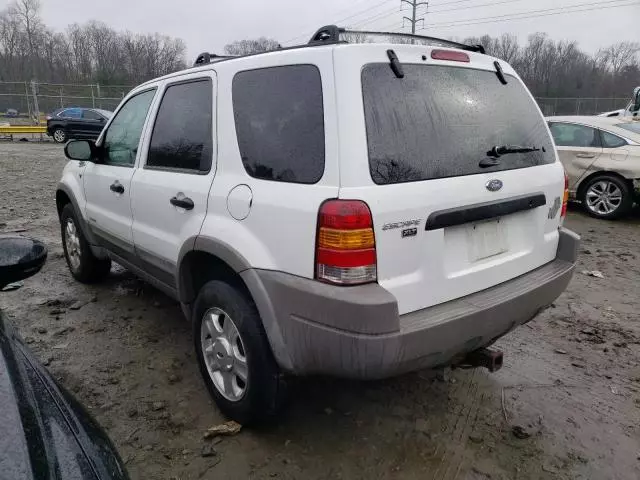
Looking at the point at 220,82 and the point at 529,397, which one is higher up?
the point at 220,82

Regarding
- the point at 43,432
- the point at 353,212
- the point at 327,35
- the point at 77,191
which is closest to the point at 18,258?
the point at 43,432

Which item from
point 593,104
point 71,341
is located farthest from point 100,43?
point 71,341

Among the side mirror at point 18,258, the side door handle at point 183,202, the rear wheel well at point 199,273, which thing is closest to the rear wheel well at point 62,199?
the side door handle at point 183,202

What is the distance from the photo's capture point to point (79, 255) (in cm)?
480

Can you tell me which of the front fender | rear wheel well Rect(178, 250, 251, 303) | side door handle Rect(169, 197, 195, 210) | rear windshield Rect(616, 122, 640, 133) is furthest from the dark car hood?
rear windshield Rect(616, 122, 640, 133)

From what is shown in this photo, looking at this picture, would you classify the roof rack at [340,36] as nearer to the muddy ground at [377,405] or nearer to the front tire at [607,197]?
the muddy ground at [377,405]

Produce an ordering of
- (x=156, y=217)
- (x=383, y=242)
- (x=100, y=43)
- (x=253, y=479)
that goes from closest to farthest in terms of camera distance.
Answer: (x=383, y=242) < (x=253, y=479) < (x=156, y=217) < (x=100, y=43)

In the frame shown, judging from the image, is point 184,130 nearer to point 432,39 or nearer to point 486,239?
point 432,39

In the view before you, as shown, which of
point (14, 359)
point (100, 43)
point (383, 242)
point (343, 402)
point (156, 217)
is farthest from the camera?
point (100, 43)

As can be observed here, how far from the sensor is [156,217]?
3219 mm

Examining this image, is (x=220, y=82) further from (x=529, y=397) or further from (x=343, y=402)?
(x=529, y=397)

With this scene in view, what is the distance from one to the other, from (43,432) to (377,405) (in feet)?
6.79

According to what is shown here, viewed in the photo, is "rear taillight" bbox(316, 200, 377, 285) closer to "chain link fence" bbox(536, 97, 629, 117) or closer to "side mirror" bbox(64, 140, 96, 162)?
"side mirror" bbox(64, 140, 96, 162)

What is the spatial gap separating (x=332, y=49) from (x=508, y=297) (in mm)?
1472
